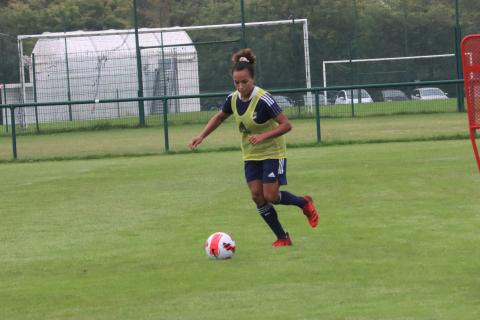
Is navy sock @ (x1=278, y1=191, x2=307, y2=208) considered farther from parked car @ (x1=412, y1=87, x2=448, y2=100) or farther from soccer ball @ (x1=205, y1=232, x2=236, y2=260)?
parked car @ (x1=412, y1=87, x2=448, y2=100)

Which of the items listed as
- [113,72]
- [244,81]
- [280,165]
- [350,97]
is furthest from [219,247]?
[113,72]

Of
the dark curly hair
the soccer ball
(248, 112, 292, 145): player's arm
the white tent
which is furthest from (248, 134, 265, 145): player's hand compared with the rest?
the white tent

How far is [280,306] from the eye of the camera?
7012mm

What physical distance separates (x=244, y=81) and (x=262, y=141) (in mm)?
551

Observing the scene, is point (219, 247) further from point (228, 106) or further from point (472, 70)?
point (472, 70)

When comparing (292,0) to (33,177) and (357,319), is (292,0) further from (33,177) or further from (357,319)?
(357,319)

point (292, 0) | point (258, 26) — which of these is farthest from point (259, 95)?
point (292, 0)

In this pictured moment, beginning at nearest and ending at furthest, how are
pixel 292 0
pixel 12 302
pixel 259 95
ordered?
1. pixel 12 302
2. pixel 259 95
3. pixel 292 0

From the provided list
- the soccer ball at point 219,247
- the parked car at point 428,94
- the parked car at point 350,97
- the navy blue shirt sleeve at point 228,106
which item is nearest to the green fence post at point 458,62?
the parked car at point 428,94

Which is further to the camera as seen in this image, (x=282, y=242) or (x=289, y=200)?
(x=289, y=200)

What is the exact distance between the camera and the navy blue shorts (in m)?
9.64

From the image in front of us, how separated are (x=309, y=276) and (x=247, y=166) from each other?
200 centimetres

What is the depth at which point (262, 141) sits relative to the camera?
9.41 metres

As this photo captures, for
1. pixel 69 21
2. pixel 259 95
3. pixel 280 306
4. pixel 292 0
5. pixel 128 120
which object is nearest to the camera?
pixel 280 306
